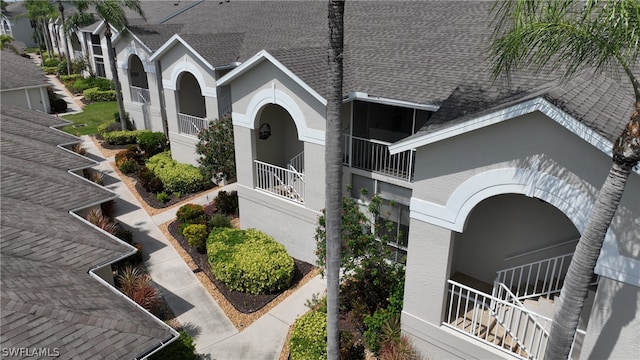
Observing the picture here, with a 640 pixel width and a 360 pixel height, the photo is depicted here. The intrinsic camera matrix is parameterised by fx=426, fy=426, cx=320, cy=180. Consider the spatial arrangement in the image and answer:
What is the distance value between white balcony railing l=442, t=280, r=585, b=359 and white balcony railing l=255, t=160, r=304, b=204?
7.35m

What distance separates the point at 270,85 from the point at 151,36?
16.5 meters

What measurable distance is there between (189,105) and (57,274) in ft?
58.0

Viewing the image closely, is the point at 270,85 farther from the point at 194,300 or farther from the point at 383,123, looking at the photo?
the point at 194,300

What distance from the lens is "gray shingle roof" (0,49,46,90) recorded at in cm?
3073

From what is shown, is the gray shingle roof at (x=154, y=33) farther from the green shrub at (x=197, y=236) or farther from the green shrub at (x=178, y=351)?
the green shrub at (x=178, y=351)

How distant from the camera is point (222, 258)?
613 inches

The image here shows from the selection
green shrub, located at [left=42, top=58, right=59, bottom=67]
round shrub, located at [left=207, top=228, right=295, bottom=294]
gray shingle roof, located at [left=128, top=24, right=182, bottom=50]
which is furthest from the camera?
green shrub, located at [left=42, top=58, right=59, bottom=67]

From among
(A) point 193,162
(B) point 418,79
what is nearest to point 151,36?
(A) point 193,162

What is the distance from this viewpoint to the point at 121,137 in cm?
2989

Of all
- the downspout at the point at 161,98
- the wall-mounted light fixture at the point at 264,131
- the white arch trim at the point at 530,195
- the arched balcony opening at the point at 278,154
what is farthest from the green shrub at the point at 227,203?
the white arch trim at the point at 530,195

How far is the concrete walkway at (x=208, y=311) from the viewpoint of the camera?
12.6 m

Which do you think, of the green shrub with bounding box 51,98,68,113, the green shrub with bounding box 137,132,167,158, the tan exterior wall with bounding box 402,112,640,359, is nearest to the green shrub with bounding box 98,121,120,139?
the green shrub with bounding box 137,132,167,158

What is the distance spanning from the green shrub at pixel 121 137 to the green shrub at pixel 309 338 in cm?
2233

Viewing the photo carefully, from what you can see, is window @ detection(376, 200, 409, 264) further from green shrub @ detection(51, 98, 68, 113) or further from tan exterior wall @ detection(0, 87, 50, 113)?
green shrub @ detection(51, 98, 68, 113)
